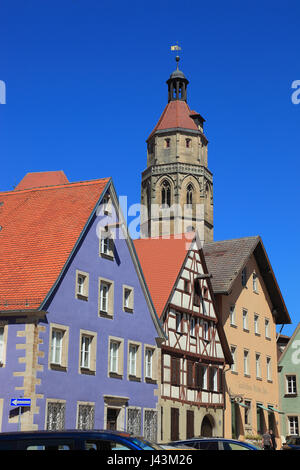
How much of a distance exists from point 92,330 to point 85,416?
341 centimetres

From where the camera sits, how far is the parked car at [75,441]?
10039 mm

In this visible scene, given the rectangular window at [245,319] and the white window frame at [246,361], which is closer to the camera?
the white window frame at [246,361]

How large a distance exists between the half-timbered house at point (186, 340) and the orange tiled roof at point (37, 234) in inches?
268

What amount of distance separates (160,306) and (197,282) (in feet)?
14.5

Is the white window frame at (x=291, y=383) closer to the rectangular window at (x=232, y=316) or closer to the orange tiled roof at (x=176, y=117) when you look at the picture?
the rectangular window at (x=232, y=316)

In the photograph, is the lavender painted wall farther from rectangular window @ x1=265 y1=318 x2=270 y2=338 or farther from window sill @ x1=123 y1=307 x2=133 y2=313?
rectangular window @ x1=265 y1=318 x2=270 y2=338

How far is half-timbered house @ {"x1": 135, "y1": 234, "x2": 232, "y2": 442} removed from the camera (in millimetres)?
34656

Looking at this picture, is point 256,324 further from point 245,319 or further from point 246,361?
point 246,361

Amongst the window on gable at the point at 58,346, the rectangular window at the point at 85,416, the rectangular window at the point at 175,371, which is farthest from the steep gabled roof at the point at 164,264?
the window on gable at the point at 58,346

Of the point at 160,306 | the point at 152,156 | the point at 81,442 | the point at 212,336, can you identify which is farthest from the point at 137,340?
the point at 152,156

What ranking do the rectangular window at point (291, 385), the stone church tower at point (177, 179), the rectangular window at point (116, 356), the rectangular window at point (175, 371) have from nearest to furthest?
the rectangular window at point (116, 356)
the rectangular window at point (175, 371)
the rectangular window at point (291, 385)
the stone church tower at point (177, 179)

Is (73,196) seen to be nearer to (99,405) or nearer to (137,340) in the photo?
(137,340)

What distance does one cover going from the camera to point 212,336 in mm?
39656

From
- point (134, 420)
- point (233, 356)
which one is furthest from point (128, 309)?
point (233, 356)
